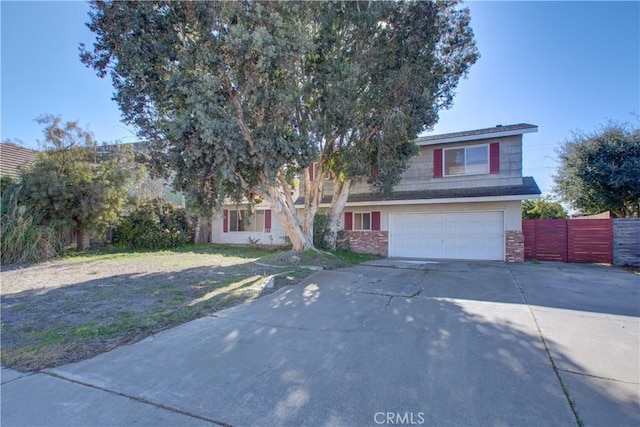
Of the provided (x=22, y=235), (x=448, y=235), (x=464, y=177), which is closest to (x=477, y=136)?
(x=464, y=177)

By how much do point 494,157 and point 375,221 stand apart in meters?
5.65

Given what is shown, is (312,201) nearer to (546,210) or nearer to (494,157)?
(494,157)

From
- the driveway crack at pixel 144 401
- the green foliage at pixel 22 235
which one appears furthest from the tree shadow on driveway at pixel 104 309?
the green foliage at pixel 22 235

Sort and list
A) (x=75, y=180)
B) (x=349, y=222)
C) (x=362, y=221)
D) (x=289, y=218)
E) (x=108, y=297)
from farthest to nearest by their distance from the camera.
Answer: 1. (x=349, y=222)
2. (x=362, y=221)
3. (x=75, y=180)
4. (x=289, y=218)
5. (x=108, y=297)

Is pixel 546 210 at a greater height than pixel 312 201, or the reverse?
pixel 312 201

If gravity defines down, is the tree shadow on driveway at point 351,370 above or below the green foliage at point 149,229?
below

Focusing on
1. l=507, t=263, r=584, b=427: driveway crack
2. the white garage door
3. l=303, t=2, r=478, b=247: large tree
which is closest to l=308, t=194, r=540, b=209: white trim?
the white garage door

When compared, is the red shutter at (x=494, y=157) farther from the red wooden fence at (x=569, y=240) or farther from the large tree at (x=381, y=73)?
the large tree at (x=381, y=73)

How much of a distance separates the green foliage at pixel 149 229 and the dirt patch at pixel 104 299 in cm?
573

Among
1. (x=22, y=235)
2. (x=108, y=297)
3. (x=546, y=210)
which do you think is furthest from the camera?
(x=546, y=210)

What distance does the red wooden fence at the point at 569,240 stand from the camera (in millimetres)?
12828

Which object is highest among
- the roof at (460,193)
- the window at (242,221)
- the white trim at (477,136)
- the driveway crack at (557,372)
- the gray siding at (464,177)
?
the white trim at (477,136)

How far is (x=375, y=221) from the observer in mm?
16078

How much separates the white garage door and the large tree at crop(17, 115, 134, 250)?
12.4 meters
